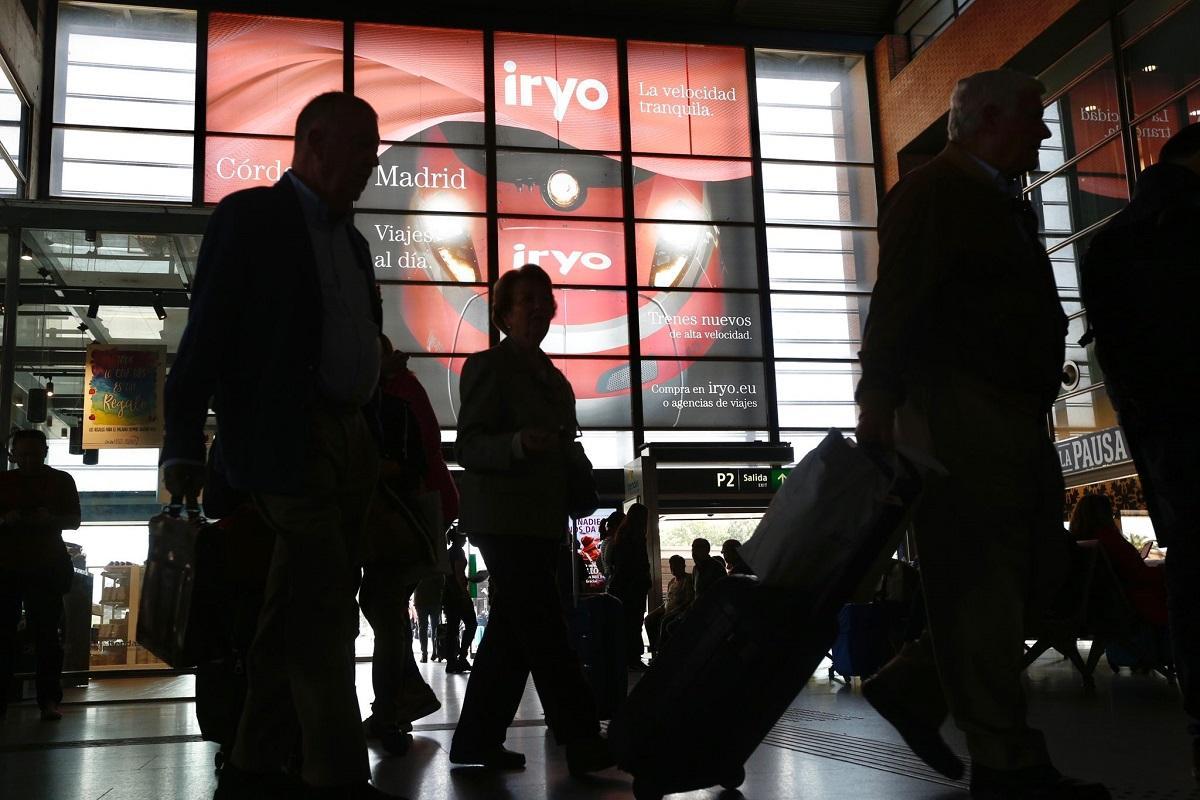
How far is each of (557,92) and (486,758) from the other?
16000mm

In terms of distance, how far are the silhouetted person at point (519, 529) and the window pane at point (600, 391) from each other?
13.6 metres

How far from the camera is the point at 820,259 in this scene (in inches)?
743

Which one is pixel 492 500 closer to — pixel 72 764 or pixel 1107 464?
pixel 72 764

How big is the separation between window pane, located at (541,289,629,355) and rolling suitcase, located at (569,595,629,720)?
41.4 feet

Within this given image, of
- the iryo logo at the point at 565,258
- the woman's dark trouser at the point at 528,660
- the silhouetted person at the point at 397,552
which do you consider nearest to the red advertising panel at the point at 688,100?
the iryo logo at the point at 565,258

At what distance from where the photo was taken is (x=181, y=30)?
17.4 metres

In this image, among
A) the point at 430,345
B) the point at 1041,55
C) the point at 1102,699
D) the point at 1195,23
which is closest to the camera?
the point at 1102,699

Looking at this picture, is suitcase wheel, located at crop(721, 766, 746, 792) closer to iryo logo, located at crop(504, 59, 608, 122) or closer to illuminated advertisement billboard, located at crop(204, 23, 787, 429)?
illuminated advertisement billboard, located at crop(204, 23, 787, 429)

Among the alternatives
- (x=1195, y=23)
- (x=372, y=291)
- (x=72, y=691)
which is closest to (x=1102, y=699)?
(x=372, y=291)

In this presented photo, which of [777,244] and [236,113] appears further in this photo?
[777,244]

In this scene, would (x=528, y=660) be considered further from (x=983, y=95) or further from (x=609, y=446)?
(x=609, y=446)

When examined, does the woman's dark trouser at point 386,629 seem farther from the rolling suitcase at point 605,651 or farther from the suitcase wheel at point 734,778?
the suitcase wheel at point 734,778

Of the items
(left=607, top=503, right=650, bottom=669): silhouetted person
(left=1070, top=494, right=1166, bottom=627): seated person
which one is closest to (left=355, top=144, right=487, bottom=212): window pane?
(left=607, top=503, right=650, bottom=669): silhouetted person

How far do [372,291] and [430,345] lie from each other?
14.7m
